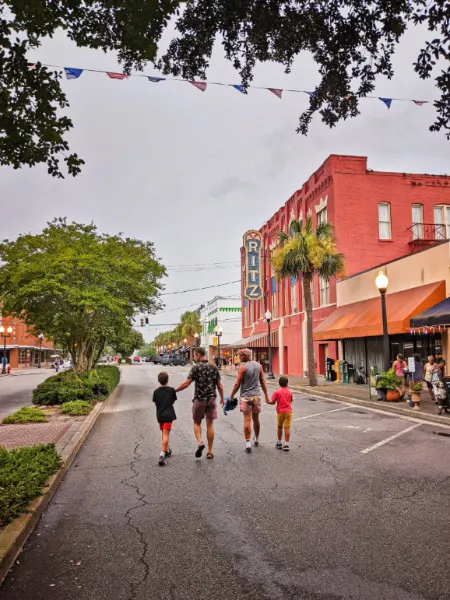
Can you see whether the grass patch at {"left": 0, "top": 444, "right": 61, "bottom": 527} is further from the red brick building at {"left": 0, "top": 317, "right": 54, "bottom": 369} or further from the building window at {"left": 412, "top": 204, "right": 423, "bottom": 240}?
the red brick building at {"left": 0, "top": 317, "right": 54, "bottom": 369}

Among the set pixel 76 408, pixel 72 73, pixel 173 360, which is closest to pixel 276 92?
pixel 72 73

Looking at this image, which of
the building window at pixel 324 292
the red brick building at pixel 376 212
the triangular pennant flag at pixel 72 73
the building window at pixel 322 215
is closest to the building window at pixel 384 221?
the red brick building at pixel 376 212

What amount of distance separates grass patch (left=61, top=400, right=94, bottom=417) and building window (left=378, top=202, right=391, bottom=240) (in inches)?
840

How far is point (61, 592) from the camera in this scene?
12.5ft

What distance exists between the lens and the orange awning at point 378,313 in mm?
19531

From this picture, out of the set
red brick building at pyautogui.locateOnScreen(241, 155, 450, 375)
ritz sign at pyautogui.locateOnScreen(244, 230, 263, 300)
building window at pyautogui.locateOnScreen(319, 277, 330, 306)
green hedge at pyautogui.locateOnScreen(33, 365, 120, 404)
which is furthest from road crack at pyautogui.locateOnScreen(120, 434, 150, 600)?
ritz sign at pyautogui.locateOnScreen(244, 230, 263, 300)

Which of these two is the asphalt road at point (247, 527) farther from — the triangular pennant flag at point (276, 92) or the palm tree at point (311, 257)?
the palm tree at point (311, 257)

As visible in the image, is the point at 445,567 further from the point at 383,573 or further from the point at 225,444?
the point at 225,444

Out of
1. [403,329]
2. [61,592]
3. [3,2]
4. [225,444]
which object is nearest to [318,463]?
[225,444]

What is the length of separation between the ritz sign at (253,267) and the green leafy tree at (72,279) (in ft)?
69.6

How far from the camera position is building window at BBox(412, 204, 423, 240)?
99.9ft

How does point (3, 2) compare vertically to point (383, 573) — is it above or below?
above

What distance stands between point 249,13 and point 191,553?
576cm

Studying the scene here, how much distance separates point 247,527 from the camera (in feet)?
16.9
